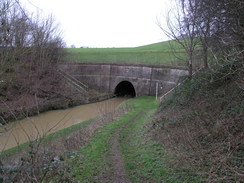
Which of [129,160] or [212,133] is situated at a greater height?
[212,133]

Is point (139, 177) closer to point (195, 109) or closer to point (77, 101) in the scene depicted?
point (195, 109)

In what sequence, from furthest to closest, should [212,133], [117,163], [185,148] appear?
1. [117,163]
2. [185,148]
3. [212,133]

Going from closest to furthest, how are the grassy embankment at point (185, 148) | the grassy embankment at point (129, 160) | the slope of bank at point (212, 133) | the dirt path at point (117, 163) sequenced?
the slope of bank at point (212, 133) < the grassy embankment at point (185, 148) < the grassy embankment at point (129, 160) < the dirt path at point (117, 163)

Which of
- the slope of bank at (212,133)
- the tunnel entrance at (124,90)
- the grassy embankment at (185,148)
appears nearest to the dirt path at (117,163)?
the grassy embankment at (185,148)

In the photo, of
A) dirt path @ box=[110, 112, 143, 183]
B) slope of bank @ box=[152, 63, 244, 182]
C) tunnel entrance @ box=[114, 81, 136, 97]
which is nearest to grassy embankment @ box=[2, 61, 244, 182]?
slope of bank @ box=[152, 63, 244, 182]

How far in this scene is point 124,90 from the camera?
30484 mm

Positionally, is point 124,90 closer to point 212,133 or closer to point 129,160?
point 129,160

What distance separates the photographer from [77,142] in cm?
956

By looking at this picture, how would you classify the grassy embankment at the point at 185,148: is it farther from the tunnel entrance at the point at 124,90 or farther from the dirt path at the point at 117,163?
the tunnel entrance at the point at 124,90

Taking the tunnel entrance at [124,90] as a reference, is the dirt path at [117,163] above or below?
below

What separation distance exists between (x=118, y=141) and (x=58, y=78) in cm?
1893

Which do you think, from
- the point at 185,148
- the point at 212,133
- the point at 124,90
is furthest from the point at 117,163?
the point at 124,90

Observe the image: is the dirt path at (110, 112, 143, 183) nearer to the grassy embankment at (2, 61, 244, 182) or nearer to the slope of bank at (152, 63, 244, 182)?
the grassy embankment at (2, 61, 244, 182)

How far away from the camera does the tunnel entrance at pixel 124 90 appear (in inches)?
1143
